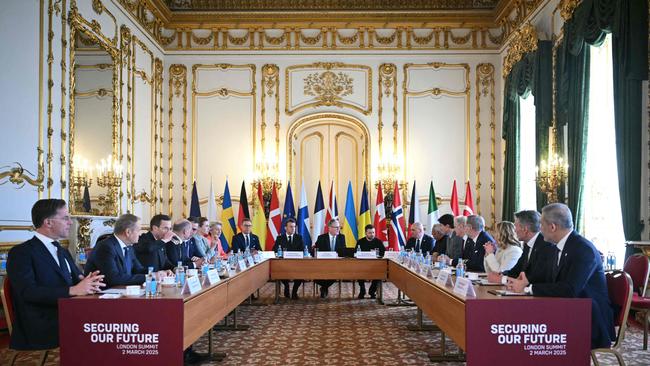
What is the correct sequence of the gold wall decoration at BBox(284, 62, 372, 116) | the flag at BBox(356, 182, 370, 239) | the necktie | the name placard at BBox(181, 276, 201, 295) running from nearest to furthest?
the necktie → the name placard at BBox(181, 276, 201, 295) → the flag at BBox(356, 182, 370, 239) → the gold wall decoration at BBox(284, 62, 372, 116)

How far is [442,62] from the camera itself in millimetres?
11766

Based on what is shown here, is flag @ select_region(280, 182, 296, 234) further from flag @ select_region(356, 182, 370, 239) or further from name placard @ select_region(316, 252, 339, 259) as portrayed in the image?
name placard @ select_region(316, 252, 339, 259)

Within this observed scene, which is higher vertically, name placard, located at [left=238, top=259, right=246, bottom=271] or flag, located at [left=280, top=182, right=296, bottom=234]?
flag, located at [left=280, top=182, right=296, bottom=234]

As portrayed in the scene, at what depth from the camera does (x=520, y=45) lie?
33.0 ft

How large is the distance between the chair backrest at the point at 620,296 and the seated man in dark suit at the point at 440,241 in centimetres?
441

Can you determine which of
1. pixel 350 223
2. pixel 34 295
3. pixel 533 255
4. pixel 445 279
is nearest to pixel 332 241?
pixel 350 223

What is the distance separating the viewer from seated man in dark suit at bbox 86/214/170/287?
4.45 metres

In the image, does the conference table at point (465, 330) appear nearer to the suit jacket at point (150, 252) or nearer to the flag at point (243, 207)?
the suit jacket at point (150, 252)

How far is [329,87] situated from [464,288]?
8.32m

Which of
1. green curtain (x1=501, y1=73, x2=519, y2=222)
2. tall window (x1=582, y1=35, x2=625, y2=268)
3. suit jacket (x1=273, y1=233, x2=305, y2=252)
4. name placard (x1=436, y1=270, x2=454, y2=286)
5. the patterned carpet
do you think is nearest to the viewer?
name placard (x1=436, y1=270, x2=454, y2=286)

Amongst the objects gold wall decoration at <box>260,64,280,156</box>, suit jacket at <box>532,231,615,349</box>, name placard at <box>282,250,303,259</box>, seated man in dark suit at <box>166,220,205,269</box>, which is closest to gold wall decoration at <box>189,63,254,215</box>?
gold wall decoration at <box>260,64,280,156</box>

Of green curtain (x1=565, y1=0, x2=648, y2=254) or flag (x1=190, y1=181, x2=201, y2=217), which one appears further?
flag (x1=190, y1=181, x2=201, y2=217)

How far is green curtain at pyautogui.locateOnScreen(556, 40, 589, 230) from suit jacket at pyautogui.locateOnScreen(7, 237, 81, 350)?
6.32m

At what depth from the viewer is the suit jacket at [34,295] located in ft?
11.8
